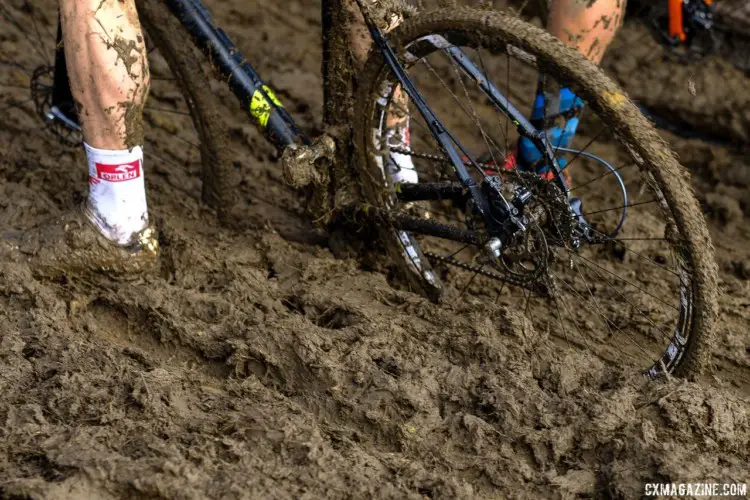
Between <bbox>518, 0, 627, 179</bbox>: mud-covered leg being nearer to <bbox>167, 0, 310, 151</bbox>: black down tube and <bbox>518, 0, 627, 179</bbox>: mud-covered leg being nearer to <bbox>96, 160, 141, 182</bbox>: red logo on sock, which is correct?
<bbox>167, 0, 310, 151</bbox>: black down tube

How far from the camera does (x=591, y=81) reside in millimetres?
1914

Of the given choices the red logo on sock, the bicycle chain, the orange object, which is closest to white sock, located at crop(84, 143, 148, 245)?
the red logo on sock

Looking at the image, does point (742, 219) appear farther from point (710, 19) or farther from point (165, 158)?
point (165, 158)

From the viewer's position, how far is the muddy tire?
9.06ft

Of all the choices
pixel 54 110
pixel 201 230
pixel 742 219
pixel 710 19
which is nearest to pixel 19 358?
pixel 201 230

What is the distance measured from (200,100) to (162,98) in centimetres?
90

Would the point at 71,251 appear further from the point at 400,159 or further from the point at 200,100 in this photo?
the point at 400,159

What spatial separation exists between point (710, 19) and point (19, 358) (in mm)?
3330

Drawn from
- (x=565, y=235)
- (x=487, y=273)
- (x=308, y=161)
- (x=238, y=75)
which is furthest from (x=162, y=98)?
(x=565, y=235)

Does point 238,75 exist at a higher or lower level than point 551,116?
lower

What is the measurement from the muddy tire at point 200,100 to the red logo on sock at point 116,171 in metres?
0.56

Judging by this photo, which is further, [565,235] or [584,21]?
[584,21]

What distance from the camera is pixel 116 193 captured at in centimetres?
235

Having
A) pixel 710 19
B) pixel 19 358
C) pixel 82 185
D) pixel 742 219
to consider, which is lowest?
pixel 19 358
